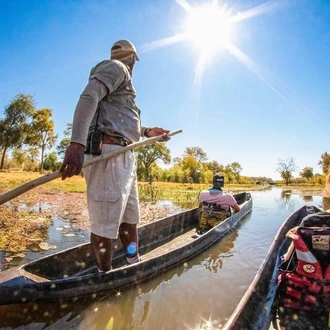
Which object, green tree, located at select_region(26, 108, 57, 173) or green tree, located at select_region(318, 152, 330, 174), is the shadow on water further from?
green tree, located at select_region(318, 152, 330, 174)

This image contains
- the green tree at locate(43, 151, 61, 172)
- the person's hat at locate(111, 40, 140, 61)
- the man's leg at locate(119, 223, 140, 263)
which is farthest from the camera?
the green tree at locate(43, 151, 61, 172)

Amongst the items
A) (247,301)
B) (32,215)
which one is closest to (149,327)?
(247,301)

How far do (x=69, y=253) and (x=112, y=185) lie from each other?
56.3 inches

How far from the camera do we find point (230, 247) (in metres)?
5.85

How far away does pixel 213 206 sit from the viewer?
6.69 metres

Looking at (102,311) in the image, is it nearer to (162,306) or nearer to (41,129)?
(162,306)

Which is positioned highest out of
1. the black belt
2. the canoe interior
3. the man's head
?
the man's head

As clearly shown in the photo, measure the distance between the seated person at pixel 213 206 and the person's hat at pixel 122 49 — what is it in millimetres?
4278

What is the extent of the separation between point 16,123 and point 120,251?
33.3 meters

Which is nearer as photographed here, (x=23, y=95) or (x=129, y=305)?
(x=129, y=305)

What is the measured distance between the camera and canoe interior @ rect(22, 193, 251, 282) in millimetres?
3008

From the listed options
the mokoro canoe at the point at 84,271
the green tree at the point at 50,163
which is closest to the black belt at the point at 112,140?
the mokoro canoe at the point at 84,271

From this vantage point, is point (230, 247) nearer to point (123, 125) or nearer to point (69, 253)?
point (69, 253)

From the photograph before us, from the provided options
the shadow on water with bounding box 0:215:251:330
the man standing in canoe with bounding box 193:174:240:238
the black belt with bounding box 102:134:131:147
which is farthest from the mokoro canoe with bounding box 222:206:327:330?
the man standing in canoe with bounding box 193:174:240:238
